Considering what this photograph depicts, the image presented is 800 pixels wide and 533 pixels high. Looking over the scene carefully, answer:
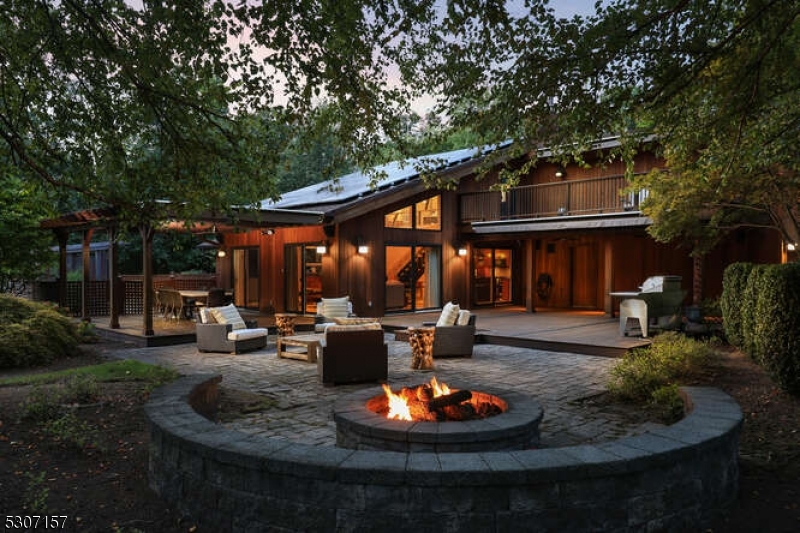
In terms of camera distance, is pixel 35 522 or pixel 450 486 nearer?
pixel 450 486

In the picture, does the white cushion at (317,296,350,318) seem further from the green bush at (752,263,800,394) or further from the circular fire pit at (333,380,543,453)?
the green bush at (752,263,800,394)

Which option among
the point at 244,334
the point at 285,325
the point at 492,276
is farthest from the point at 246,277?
the point at 492,276

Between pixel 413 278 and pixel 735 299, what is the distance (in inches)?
324

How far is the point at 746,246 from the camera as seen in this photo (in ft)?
46.2

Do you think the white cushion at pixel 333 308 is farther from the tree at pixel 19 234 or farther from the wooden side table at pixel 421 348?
the tree at pixel 19 234

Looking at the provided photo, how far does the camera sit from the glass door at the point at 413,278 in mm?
14891

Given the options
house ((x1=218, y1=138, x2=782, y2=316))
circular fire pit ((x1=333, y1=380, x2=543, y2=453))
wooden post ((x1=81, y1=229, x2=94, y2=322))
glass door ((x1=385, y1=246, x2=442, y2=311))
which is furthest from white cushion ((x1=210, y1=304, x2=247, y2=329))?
circular fire pit ((x1=333, y1=380, x2=543, y2=453))

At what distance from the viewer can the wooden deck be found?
9.68 metres

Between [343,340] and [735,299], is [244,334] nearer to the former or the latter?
[343,340]

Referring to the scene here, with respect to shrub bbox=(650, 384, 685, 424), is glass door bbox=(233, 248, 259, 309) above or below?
above

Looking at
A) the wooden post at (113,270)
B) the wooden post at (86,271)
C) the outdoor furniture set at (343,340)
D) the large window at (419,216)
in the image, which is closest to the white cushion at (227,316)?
the outdoor furniture set at (343,340)

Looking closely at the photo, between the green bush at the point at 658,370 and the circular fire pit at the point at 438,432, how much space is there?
7.29 feet

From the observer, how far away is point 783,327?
17.7 ft

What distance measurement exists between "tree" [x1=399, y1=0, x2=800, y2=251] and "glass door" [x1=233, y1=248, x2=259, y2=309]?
11.5m
